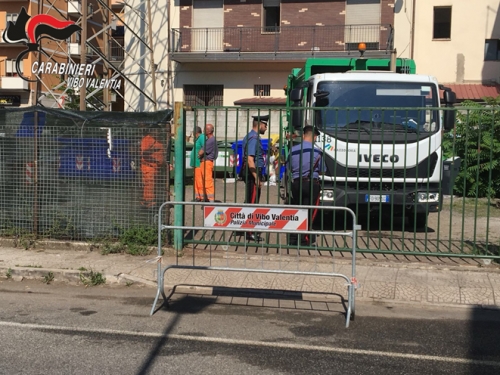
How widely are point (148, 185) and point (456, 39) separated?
70.9 feet

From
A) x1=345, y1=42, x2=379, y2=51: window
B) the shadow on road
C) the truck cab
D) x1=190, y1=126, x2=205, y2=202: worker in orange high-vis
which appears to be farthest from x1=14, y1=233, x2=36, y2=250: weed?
x1=345, y1=42, x2=379, y2=51: window

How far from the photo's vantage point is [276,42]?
91.0 ft

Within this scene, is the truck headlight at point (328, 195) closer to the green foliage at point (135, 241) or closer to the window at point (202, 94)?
the green foliage at point (135, 241)

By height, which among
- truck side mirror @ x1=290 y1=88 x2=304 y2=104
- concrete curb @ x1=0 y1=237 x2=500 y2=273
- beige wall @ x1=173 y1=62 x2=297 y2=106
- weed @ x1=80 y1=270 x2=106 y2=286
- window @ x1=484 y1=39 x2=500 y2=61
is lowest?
weed @ x1=80 y1=270 x2=106 y2=286

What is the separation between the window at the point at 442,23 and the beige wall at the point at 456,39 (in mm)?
240

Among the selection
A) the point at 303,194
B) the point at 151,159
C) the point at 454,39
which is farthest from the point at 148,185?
the point at 454,39

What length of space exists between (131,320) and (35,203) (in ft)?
12.9

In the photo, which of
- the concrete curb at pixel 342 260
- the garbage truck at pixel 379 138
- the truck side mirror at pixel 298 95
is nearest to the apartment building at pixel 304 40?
the garbage truck at pixel 379 138

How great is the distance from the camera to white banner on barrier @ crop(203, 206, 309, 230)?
6551 millimetres

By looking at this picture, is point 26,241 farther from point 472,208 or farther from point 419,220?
point 472,208

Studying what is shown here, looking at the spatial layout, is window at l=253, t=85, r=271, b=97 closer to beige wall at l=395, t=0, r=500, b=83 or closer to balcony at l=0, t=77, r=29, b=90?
beige wall at l=395, t=0, r=500, b=83

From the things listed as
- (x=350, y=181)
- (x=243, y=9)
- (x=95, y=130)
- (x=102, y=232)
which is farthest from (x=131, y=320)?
(x=243, y=9)

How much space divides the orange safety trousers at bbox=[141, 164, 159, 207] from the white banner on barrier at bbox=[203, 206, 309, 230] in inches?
96.8

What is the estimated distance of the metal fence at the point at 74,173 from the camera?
898 cm
